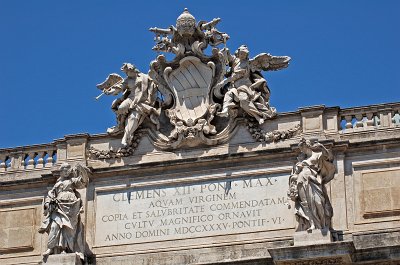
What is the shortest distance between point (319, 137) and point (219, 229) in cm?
255

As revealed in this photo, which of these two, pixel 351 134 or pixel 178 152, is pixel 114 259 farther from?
pixel 351 134

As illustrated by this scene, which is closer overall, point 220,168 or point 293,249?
point 293,249

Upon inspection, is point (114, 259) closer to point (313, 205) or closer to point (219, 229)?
point (219, 229)

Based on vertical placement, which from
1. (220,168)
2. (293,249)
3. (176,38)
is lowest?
(293,249)

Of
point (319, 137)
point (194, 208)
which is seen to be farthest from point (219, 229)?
point (319, 137)

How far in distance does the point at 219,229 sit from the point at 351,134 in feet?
10.0

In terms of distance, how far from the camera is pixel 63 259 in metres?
28.9

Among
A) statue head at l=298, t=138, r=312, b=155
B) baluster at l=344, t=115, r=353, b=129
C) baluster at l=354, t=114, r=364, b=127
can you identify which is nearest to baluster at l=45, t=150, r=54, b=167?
statue head at l=298, t=138, r=312, b=155

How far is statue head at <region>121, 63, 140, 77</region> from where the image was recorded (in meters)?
30.5

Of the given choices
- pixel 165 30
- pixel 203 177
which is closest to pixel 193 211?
pixel 203 177

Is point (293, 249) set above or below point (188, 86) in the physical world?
below

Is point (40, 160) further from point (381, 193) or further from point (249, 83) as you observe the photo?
point (381, 193)

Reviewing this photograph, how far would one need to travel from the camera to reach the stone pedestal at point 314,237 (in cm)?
2769

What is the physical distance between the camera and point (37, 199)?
3045 centimetres
